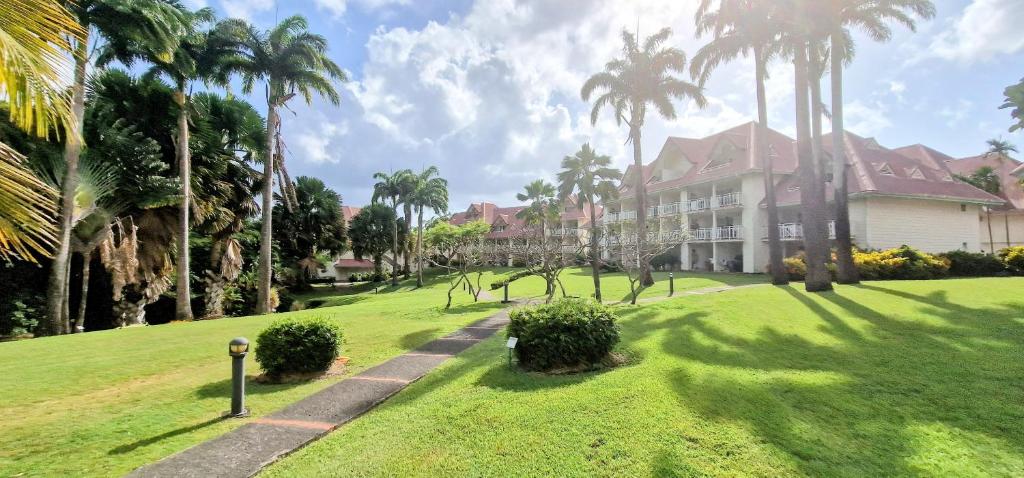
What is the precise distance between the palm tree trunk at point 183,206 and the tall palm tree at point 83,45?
3.02 meters

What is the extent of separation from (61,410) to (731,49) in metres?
23.0

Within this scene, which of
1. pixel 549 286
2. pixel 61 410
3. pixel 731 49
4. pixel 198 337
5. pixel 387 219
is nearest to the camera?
pixel 61 410

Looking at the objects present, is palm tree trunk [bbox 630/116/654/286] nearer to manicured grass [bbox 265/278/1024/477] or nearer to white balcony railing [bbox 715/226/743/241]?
white balcony railing [bbox 715/226/743/241]

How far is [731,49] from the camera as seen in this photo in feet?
61.9

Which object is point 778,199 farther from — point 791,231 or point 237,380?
point 237,380

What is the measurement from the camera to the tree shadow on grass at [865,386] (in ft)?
13.6

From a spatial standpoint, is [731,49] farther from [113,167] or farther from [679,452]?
[113,167]

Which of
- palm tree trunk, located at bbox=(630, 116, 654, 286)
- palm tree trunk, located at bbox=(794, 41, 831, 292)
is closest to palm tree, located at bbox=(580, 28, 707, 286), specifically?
palm tree trunk, located at bbox=(630, 116, 654, 286)

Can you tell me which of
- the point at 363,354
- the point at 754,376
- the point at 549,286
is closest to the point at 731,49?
the point at 549,286

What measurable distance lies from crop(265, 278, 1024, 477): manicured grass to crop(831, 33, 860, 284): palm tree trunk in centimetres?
821

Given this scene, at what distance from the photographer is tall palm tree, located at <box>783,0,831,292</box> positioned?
49.1ft

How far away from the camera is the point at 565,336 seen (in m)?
7.05

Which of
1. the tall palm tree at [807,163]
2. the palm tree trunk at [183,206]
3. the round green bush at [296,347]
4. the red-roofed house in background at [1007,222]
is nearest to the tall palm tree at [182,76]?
the palm tree trunk at [183,206]

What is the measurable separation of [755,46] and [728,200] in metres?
12.4
